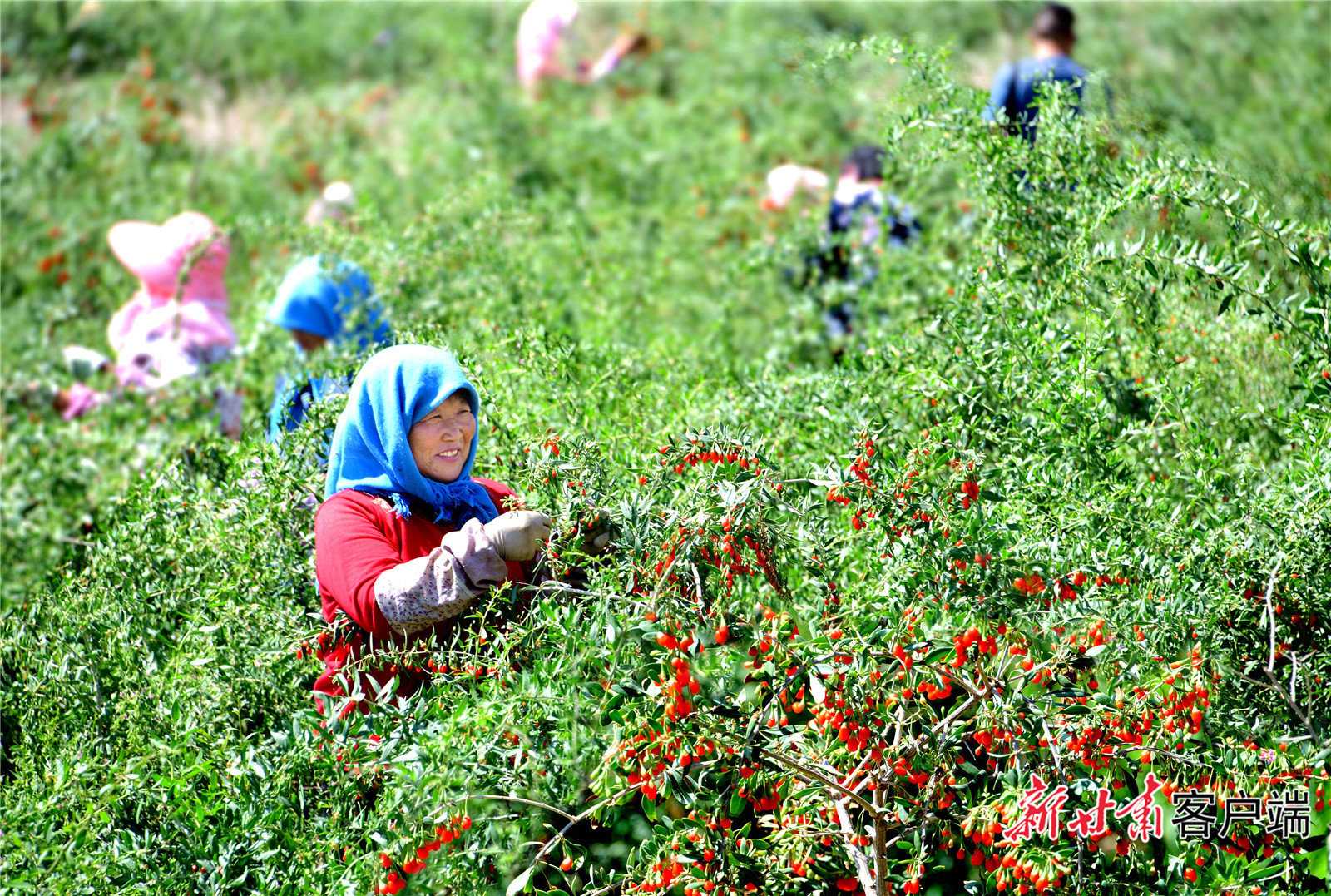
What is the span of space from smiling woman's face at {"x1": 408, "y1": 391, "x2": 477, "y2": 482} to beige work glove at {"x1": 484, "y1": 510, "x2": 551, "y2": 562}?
335mm

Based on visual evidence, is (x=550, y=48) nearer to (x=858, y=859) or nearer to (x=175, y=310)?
(x=175, y=310)

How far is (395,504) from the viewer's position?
2289 millimetres

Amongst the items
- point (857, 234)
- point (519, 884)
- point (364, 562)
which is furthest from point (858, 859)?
point (857, 234)

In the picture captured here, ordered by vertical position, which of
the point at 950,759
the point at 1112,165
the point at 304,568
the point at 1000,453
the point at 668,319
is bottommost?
the point at 668,319

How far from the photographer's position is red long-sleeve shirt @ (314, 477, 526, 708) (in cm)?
212

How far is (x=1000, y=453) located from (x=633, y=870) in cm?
121

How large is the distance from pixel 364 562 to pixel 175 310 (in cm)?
287

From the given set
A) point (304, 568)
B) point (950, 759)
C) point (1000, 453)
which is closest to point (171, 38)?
point (304, 568)

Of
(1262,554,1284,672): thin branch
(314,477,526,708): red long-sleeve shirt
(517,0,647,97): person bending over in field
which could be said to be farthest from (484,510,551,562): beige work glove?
(517,0,647,97): person bending over in field

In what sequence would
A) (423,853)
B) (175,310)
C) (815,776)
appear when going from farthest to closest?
1. (175,310)
2. (815,776)
3. (423,853)

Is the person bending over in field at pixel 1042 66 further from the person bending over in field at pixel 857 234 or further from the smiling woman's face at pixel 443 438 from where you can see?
the smiling woman's face at pixel 443 438

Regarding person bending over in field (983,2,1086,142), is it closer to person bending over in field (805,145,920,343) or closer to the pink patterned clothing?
person bending over in field (805,145,920,343)

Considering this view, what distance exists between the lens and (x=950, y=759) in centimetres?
203

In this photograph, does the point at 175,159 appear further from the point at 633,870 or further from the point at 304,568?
the point at 633,870
